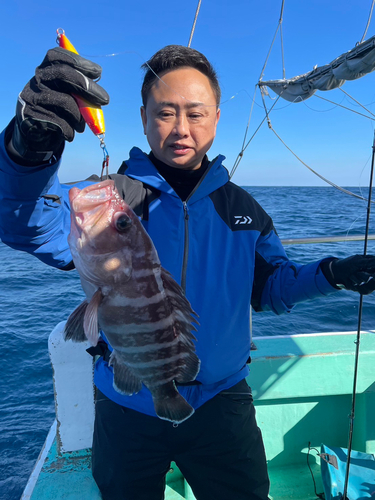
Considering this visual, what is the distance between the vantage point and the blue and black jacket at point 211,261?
2.04 meters

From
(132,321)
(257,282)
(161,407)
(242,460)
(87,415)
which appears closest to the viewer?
(132,321)

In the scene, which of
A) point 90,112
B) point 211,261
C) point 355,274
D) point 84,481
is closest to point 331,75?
point 355,274

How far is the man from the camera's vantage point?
1.96 metres

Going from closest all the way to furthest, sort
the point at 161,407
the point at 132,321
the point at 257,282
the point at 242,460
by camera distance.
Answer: the point at 132,321 → the point at 161,407 → the point at 242,460 → the point at 257,282

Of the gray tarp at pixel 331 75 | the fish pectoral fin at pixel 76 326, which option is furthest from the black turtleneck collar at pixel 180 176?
the gray tarp at pixel 331 75

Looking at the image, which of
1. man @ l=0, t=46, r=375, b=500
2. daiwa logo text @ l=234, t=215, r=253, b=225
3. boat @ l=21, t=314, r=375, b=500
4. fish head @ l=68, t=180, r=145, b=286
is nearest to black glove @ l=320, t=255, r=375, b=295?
man @ l=0, t=46, r=375, b=500

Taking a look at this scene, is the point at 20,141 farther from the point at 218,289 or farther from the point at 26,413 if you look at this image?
the point at 26,413

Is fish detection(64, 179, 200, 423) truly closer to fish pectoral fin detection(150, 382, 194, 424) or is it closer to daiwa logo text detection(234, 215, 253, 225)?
fish pectoral fin detection(150, 382, 194, 424)

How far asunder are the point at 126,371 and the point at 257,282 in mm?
1090

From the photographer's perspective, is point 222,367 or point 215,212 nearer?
point 222,367

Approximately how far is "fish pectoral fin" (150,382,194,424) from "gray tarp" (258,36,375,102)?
584cm

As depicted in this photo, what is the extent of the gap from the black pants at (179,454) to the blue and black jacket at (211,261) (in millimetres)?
101

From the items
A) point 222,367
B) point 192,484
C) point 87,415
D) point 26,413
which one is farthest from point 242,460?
point 26,413

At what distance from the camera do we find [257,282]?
241cm
